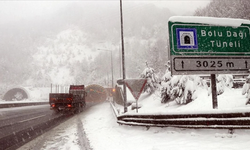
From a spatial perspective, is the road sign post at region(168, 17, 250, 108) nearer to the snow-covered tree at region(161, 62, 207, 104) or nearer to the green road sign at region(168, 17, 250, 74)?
the green road sign at region(168, 17, 250, 74)

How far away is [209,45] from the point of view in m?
7.97

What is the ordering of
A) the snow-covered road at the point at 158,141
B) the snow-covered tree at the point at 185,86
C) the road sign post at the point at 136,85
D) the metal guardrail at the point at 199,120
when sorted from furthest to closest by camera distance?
Answer: 1. the snow-covered tree at the point at 185,86
2. the road sign post at the point at 136,85
3. the metal guardrail at the point at 199,120
4. the snow-covered road at the point at 158,141

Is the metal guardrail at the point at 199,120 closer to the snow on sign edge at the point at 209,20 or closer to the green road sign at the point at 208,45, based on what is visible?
the green road sign at the point at 208,45

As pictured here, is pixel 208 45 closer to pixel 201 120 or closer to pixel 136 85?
pixel 201 120

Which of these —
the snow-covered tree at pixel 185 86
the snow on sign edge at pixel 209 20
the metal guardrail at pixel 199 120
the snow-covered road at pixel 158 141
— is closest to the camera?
the snow-covered road at pixel 158 141

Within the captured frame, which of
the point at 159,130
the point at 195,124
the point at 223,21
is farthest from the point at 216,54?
the point at 159,130

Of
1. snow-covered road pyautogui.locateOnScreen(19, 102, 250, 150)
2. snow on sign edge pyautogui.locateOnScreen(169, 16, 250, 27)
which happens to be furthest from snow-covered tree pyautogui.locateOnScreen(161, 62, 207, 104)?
snow on sign edge pyautogui.locateOnScreen(169, 16, 250, 27)

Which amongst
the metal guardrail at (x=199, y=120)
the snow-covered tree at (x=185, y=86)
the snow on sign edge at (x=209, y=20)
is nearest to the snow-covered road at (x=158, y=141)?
the metal guardrail at (x=199, y=120)

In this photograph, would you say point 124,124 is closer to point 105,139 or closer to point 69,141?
point 105,139

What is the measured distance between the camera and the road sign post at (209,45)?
7719 millimetres

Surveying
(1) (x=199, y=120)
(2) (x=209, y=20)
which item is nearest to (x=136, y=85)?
(1) (x=199, y=120)

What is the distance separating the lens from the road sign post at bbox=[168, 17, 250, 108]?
772 centimetres

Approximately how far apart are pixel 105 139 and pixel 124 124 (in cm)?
221

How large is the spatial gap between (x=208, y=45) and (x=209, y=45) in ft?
0.14
